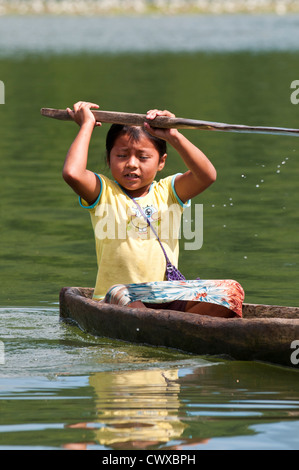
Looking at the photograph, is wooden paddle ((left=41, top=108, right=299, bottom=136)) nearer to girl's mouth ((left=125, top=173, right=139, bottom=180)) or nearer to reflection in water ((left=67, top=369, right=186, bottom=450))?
girl's mouth ((left=125, top=173, right=139, bottom=180))

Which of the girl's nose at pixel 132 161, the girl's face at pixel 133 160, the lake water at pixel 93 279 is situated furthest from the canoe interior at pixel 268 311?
the girl's nose at pixel 132 161

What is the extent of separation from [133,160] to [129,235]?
476 millimetres

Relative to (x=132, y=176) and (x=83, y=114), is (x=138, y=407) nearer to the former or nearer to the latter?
(x=132, y=176)

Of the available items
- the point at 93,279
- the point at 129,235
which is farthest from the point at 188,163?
the point at 93,279

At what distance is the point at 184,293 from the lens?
6.71m

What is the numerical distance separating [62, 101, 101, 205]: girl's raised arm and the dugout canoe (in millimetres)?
721

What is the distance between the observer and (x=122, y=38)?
58.8 meters

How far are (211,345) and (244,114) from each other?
558 inches

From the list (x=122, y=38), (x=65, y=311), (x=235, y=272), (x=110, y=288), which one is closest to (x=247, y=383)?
(x=110, y=288)

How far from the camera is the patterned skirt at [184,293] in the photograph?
→ 664cm

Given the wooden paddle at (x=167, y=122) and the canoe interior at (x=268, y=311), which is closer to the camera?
the wooden paddle at (x=167, y=122)

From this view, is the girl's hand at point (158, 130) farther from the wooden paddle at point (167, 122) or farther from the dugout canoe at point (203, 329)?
the dugout canoe at point (203, 329)

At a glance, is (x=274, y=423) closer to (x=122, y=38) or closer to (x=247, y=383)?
→ (x=247, y=383)

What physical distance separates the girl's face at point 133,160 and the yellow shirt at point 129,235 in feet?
0.41
